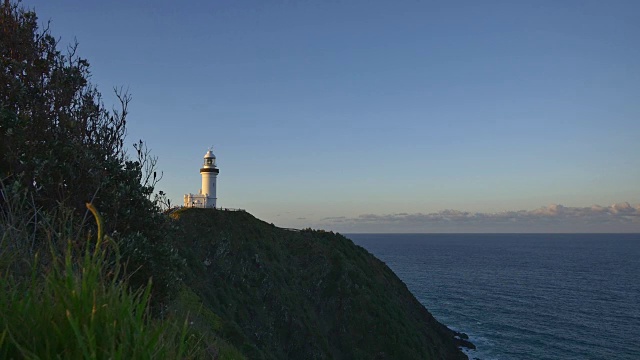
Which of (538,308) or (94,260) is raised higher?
(94,260)

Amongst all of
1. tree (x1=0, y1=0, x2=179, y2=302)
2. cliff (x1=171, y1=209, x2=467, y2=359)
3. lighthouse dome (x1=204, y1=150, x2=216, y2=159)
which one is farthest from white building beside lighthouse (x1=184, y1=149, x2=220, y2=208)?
tree (x1=0, y1=0, x2=179, y2=302)

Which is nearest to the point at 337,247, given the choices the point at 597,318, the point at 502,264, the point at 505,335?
the point at 505,335

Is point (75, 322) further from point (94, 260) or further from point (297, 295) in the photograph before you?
point (297, 295)

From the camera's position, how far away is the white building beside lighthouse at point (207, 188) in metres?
56.0

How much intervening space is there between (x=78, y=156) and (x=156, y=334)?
9.96 meters

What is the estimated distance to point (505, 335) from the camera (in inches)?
1998

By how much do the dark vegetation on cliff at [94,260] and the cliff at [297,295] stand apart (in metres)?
0.22

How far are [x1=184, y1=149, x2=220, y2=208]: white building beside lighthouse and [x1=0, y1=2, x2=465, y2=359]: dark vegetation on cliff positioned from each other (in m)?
16.6

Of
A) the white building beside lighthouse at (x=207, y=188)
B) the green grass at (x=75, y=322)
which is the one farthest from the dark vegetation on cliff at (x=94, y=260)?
the white building beside lighthouse at (x=207, y=188)

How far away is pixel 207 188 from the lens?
2264 inches

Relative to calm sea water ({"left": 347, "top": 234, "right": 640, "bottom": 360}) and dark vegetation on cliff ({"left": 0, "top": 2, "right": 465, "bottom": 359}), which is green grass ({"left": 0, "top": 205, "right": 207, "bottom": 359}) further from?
calm sea water ({"left": 347, "top": 234, "right": 640, "bottom": 360})

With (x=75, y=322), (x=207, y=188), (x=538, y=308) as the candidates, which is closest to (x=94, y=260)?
(x=75, y=322)

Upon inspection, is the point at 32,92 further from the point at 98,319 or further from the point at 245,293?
the point at 245,293

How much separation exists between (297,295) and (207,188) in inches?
924
